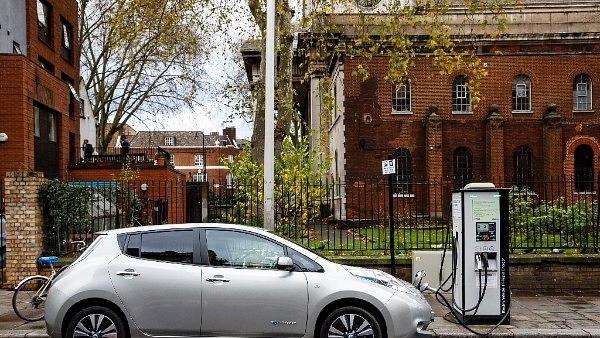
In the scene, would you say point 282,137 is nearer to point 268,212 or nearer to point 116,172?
point 268,212

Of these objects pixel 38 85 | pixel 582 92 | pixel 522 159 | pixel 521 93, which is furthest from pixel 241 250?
pixel 582 92

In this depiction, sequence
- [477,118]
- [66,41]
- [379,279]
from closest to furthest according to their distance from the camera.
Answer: [379,279] < [477,118] < [66,41]

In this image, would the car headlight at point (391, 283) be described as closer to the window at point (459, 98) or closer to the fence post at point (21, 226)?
the fence post at point (21, 226)

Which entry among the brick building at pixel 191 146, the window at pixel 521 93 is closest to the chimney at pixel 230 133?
the brick building at pixel 191 146

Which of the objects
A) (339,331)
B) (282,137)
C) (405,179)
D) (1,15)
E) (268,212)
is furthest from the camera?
(405,179)

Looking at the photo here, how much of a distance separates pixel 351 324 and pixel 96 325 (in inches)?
119

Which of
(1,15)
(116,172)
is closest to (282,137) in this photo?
(1,15)

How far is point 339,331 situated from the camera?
8086 mm

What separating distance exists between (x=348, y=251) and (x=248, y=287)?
22.0ft

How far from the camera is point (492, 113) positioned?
31.4 m

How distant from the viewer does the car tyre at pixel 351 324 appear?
26.5ft

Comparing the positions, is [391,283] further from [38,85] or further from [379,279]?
[38,85]

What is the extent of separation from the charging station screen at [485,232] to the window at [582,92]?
24.8 meters

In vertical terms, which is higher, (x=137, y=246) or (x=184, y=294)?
(x=137, y=246)
